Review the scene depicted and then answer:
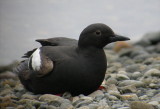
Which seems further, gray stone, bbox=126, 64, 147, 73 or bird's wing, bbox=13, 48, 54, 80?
gray stone, bbox=126, 64, 147, 73

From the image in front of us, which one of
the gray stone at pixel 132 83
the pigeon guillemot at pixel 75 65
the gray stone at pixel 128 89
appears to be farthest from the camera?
the gray stone at pixel 132 83

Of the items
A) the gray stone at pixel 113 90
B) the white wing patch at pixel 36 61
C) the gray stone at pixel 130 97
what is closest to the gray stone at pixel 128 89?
the gray stone at pixel 113 90

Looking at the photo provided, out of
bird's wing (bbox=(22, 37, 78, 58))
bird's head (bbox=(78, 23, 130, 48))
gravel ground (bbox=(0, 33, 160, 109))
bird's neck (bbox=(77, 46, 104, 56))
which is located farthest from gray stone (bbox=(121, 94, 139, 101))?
bird's wing (bbox=(22, 37, 78, 58))

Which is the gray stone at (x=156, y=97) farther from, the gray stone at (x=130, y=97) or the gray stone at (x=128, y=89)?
the gray stone at (x=128, y=89)

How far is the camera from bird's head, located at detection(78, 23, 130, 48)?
20.2 feet

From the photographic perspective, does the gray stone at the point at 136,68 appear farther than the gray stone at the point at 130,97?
Yes

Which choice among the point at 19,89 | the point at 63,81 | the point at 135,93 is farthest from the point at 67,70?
the point at 19,89

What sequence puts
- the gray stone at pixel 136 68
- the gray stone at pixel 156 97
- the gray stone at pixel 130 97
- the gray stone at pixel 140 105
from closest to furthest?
the gray stone at pixel 140 105, the gray stone at pixel 156 97, the gray stone at pixel 130 97, the gray stone at pixel 136 68

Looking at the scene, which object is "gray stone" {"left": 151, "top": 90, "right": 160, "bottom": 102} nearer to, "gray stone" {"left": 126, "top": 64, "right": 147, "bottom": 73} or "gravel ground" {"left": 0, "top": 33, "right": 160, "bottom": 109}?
"gravel ground" {"left": 0, "top": 33, "right": 160, "bottom": 109}

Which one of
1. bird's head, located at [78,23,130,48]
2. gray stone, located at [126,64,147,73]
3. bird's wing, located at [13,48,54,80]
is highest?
bird's head, located at [78,23,130,48]

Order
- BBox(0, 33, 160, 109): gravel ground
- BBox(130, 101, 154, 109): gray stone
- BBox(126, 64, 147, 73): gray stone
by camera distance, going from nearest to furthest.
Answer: BBox(130, 101, 154, 109): gray stone → BBox(0, 33, 160, 109): gravel ground → BBox(126, 64, 147, 73): gray stone

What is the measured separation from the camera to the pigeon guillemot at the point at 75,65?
5.97 meters

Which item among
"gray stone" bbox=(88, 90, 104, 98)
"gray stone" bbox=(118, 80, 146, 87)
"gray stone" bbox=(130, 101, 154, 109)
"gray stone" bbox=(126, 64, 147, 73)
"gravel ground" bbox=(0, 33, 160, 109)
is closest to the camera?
"gray stone" bbox=(130, 101, 154, 109)

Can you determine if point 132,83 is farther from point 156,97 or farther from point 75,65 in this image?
point 75,65
